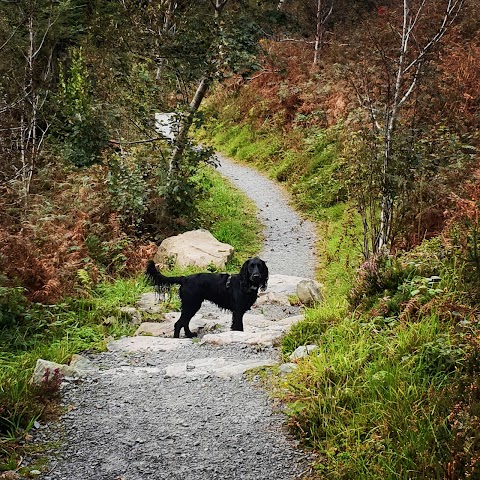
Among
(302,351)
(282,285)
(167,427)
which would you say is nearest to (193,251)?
(282,285)

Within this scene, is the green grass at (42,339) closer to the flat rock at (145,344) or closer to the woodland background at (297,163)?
the woodland background at (297,163)

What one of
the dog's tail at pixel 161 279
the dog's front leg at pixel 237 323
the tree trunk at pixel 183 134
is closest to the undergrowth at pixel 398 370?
the dog's front leg at pixel 237 323

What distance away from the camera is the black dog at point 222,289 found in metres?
6.44

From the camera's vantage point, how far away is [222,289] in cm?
658

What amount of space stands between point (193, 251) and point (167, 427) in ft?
19.2

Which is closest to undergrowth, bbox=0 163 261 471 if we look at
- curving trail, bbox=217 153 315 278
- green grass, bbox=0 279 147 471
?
green grass, bbox=0 279 147 471

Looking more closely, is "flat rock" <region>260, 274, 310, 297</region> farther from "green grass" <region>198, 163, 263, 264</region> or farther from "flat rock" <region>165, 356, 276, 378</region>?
"flat rock" <region>165, 356, 276, 378</region>

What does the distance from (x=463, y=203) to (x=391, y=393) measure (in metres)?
2.57

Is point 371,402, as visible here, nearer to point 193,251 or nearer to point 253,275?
point 253,275

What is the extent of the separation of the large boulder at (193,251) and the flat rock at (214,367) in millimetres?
4267

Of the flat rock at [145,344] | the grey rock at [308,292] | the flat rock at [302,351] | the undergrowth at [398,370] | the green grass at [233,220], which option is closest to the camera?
the undergrowth at [398,370]

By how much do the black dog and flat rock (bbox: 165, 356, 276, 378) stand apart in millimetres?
1420

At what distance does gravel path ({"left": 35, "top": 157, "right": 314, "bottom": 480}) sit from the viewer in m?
3.30

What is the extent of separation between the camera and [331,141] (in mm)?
14781
